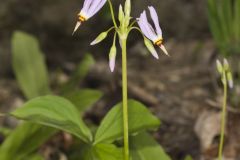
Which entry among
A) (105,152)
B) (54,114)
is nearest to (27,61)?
(54,114)

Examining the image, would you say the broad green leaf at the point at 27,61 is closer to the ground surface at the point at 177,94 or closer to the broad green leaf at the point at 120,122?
the ground surface at the point at 177,94

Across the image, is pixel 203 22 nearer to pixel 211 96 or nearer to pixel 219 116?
pixel 211 96

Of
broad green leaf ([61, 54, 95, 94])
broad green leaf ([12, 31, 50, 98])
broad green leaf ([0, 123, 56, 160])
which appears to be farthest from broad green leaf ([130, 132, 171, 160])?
broad green leaf ([12, 31, 50, 98])

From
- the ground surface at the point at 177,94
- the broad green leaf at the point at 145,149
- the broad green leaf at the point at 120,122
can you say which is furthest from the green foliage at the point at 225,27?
the broad green leaf at the point at 120,122

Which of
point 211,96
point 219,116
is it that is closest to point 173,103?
point 211,96

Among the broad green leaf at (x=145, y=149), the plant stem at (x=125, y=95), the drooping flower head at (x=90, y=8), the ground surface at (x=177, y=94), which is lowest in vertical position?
the ground surface at (x=177, y=94)

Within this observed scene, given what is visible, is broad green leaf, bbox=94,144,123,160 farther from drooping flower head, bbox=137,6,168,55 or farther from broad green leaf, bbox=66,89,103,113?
broad green leaf, bbox=66,89,103,113
